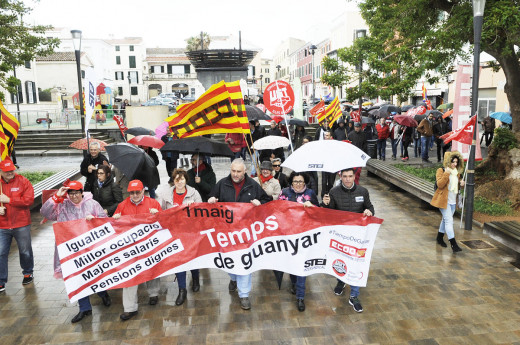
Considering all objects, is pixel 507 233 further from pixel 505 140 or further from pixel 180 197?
pixel 505 140

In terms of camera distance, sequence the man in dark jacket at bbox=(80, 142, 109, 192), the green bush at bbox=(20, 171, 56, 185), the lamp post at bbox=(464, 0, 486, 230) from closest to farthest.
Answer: the lamp post at bbox=(464, 0, 486, 230) < the man in dark jacket at bbox=(80, 142, 109, 192) < the green bush at bbox=(20, 171, 56, 185)

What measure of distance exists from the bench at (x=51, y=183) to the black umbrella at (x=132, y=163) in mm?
3756

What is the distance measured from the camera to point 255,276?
673 cm

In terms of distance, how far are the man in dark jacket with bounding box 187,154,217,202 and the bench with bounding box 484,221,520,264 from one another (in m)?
4.97

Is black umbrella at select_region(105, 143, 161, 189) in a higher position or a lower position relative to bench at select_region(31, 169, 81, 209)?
higher

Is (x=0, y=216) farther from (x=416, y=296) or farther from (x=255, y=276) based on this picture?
(x=416, y=296)

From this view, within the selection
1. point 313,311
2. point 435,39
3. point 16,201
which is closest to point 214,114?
point 16,201

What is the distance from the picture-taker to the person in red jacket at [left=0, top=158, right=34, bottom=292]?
5.95 m

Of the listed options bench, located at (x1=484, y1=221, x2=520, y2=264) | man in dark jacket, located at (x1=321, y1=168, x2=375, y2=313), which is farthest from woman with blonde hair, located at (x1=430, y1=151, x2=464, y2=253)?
man in dark jacket, located at (x1=321, y1=168, x2=375, y2=313)

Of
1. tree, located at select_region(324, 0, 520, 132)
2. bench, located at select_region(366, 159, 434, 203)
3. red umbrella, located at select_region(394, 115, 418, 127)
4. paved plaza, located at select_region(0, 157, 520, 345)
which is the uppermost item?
tree, located at select_region(324, 0, 520, 132)

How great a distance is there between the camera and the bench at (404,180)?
415 inches

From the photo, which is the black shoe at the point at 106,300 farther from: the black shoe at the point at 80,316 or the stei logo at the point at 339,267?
the stei logo at the point at 339,267

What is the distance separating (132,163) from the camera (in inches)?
279

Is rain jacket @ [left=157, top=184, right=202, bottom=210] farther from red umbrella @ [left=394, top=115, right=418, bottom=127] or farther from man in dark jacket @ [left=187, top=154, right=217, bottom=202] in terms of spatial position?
red umbrella @ [left=394, top=115, right=418, bottom=127]
